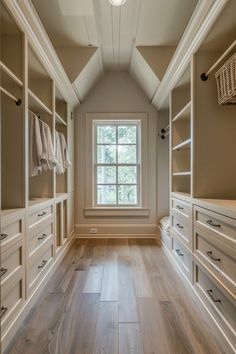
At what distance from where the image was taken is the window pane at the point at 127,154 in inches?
175

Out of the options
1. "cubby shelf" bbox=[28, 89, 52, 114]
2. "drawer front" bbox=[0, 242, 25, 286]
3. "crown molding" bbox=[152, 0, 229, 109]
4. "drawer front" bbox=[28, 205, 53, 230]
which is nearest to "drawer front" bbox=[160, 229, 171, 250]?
"drawer front" bbox=[28, 205, 53, 230]

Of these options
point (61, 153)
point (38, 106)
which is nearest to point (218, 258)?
point (38, 106)

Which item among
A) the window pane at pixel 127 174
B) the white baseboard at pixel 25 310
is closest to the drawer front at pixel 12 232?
the white baseboard at pixel 25 310

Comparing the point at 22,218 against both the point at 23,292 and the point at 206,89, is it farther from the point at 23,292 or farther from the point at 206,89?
the point at 206,89

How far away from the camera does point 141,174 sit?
14.3ft

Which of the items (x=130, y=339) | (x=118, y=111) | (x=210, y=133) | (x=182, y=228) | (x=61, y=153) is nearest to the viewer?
(x=130, y=339)

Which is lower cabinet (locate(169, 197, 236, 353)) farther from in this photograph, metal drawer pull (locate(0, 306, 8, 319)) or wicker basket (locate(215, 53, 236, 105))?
metal drawer pull (locate(0, 306, 8, 319))

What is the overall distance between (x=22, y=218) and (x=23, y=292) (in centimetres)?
52

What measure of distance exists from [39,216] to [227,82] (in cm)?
184

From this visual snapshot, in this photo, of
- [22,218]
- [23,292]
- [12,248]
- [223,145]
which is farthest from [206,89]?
[23,292]

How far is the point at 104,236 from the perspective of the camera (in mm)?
4281

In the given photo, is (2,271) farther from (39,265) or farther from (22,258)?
(39,265)

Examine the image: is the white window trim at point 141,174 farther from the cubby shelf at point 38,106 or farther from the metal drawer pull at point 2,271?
the metal drawer pull at point 2,271

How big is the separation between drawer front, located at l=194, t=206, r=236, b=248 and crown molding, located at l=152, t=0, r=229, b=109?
4.34ft
